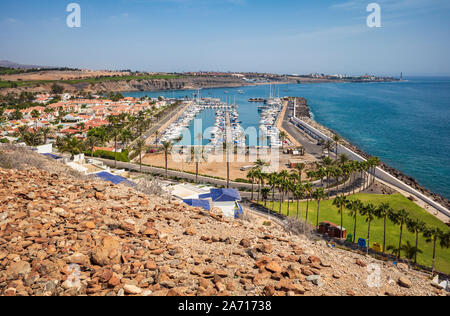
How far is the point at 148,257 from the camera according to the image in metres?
6.73

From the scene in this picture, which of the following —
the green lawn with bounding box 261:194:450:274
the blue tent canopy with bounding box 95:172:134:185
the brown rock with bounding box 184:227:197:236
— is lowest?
the green lawn with bounding box 261:194:450:274

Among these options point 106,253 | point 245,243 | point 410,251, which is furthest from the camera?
point 410,251

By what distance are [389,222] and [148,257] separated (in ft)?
92.1

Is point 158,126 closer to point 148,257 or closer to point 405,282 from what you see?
point 148,257

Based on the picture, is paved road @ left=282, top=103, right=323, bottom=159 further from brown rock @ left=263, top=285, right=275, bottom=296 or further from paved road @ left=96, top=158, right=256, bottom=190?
brown rock @ left=263, top=285, right=275, bottom=296

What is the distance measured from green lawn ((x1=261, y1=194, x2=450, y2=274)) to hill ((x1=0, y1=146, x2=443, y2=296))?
19219 millimetres

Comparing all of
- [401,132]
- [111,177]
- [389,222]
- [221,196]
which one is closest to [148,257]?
[221,196]

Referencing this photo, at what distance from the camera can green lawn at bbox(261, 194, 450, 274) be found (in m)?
23.1

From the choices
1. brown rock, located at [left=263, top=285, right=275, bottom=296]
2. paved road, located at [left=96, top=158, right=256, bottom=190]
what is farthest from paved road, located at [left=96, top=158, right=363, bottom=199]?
brown rock, located at [left=263, top=285, right=275, bottom=296]

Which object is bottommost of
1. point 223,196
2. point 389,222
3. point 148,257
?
point 389,222

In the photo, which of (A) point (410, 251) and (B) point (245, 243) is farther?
(A) point (410, 251)

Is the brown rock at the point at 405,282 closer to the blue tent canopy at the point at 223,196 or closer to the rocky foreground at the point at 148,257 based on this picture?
the rocky foreground at the point at 148,257

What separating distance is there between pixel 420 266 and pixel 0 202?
24.8 metres

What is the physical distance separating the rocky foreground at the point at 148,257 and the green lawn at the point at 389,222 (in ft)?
62.9
